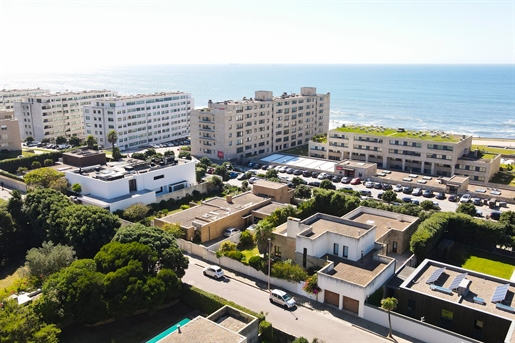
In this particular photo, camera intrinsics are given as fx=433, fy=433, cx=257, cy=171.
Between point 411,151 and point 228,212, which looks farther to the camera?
point 411,151

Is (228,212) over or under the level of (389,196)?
over

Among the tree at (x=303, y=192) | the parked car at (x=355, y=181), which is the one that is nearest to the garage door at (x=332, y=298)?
the tree at (x=303, y=192)

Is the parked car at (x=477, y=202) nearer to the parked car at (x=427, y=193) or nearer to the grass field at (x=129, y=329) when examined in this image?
the parked car at (x=427, y=193)

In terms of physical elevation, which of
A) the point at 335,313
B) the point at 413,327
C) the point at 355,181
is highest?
the point at 355,181

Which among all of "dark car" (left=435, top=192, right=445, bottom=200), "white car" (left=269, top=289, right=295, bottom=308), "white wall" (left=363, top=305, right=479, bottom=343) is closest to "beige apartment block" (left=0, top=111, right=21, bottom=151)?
"white car" (left=269, top=289, right=295, bottom=308)

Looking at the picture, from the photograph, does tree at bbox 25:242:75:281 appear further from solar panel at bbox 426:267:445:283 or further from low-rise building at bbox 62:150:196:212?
solar panel at bbox 426:267:445:283

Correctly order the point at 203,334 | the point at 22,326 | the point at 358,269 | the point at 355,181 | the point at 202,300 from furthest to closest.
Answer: the point at 355,181, the point at 358,269, the point at 202,300, the point at 22,326, the point at 203,334

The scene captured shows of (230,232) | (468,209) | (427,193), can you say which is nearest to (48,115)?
(230,232)

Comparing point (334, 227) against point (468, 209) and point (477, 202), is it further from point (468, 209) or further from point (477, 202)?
point (477, 202)
